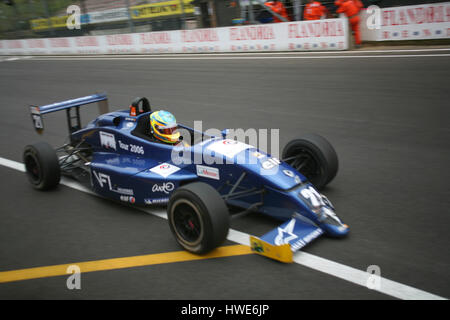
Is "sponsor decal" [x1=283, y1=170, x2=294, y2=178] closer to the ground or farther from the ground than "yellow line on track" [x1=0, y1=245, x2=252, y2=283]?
farther from the ground

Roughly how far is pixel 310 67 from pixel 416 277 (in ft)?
31.2

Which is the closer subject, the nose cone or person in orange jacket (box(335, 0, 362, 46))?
the nose cone

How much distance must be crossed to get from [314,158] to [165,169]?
171 centimetres

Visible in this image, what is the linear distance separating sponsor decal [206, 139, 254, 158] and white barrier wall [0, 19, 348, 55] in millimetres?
10324

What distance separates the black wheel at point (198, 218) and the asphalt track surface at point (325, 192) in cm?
21

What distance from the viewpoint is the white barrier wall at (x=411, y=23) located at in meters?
12.2

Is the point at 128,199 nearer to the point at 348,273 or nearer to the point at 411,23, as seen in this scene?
the point at 348,273

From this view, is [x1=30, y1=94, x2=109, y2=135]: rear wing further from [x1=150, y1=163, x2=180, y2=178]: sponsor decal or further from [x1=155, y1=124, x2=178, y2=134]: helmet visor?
[x1=150, y1=163, x2=180, y2=178]: sponsor decal

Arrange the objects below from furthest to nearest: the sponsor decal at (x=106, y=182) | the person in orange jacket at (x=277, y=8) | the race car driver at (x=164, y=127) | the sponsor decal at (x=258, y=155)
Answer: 1. the person in orange jacket at (x=277, y=8)
2. the race car driver at (x=164, y=127)
3. the sponsor decal at (x=106, y=182)
4. the sponsor decal at (x=258, y=155)

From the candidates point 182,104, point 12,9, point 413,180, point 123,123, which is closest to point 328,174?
point 413,180

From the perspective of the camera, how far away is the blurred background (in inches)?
689

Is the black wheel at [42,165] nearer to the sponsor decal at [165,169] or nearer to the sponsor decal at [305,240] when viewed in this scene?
the sponsor decal at [165,169]

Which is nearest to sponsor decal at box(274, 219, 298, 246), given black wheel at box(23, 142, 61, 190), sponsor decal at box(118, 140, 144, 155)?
sponsor decal at box(118, 140, 144, 155)

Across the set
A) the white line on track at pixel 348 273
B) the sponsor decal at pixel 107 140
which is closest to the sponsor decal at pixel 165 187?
the white line on track at pixel 348 273
